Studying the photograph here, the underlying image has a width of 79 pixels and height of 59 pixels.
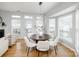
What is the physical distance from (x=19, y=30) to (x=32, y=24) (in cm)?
119

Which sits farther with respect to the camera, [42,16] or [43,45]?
[42,16]

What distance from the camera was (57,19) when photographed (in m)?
6.77

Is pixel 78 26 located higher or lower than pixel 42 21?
lower

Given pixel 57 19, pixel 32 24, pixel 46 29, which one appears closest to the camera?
pixel 57 19

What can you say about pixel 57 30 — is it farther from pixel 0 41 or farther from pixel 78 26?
pixel 0 41

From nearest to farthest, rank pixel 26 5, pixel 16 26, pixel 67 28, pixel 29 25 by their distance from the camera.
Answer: pixel 26 5, pixel 67 28, pixel 16 26, pixel 29 25

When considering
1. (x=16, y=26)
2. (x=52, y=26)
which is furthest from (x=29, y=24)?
(x=52, y=26)

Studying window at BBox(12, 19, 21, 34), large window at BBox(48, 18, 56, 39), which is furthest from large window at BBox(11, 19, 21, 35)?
large window at BBox(48, 18, 56, 39)

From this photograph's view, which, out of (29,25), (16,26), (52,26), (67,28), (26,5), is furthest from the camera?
(29,25)

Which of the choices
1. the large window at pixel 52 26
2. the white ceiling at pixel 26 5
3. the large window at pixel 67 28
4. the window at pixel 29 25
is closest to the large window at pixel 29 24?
the window at pixel 29 25

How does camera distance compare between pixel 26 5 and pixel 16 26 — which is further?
pixel 16 26

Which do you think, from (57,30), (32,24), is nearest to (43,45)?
(57,30)

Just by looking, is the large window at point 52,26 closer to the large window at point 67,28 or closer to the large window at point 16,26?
the large window at point 67,28

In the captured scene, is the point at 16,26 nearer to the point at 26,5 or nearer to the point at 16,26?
the point at 16,26
